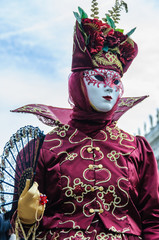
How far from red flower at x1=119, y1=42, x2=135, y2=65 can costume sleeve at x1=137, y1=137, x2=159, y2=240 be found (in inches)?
27.2

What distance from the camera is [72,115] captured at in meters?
3.99

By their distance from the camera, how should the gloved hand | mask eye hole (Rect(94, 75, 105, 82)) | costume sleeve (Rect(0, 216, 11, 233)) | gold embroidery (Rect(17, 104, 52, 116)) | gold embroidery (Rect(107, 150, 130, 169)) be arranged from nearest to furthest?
costume sleeve (Rect(0, 216, 11, 233)), the gloved hand, gold embroidery (Rect(107, 150, 130, 169)), mask eye hole (Rect(94, 75, 105, 82)), gold embroidery (Rect(17, 104, 52, 116))

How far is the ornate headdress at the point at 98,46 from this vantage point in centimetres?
384

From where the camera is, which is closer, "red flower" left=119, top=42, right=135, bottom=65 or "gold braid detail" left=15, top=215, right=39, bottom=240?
"gold braid detail" left=15, top=215, right=39, bottom=240

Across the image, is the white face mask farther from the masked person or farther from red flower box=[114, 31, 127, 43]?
red flower box=[114, 31, 127, 43]

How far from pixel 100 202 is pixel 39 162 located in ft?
1.82

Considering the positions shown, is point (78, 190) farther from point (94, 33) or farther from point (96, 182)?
point (94, 33)

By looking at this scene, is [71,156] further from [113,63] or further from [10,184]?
[113,63]

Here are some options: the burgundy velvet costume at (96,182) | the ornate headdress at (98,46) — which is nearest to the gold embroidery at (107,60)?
the ornate headdress at (98,46)

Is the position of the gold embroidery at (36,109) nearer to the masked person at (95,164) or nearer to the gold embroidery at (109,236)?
the masked person at (95,164)

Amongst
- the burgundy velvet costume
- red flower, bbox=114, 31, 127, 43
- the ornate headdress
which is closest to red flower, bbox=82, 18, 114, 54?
the ornate headdress

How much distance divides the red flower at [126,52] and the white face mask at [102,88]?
216 millimetres

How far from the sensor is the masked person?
11.4 ft

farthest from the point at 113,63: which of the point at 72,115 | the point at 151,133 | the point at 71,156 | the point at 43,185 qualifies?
the point at 151,133
